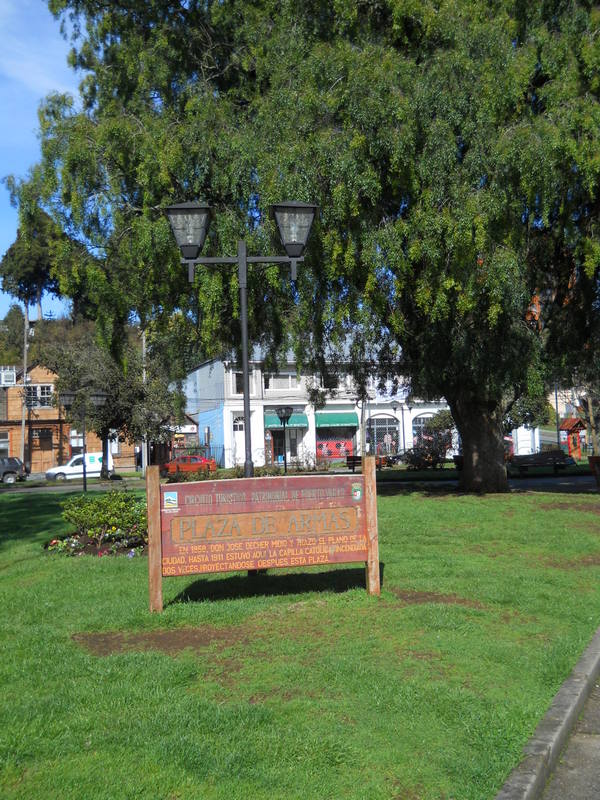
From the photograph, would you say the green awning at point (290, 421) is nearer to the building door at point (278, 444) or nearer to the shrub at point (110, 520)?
the building door at point (278, 444)

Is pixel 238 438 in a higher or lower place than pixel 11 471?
higher

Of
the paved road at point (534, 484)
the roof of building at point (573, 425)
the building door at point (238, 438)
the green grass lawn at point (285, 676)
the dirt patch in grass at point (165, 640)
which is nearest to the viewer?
the green grass lawn at point (285, 676)

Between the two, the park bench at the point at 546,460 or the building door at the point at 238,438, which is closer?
the park bench at the point at 546,460

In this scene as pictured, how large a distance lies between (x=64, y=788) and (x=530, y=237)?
15.7 meters

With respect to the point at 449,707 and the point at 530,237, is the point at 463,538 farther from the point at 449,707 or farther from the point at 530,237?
the point at 530,237

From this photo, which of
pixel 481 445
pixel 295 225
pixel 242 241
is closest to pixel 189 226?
pixel 242 241

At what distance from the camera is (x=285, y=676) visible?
208 inches

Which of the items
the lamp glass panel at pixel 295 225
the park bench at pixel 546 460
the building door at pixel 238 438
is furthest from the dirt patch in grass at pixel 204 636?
the building door at pixel 238 438

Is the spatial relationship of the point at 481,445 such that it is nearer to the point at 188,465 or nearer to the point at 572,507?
the point at 572,507

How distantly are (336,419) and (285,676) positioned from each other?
4947 centimetres

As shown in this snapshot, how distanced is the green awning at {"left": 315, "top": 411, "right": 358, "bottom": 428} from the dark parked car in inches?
765

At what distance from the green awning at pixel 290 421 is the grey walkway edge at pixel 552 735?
47726 millimetres

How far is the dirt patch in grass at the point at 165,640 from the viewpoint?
238 inches

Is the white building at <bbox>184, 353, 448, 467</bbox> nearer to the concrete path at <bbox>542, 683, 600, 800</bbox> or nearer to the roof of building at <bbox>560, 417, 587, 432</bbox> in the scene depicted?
the roof of building at <bbox>560, 417, 587, 432</bbox>
